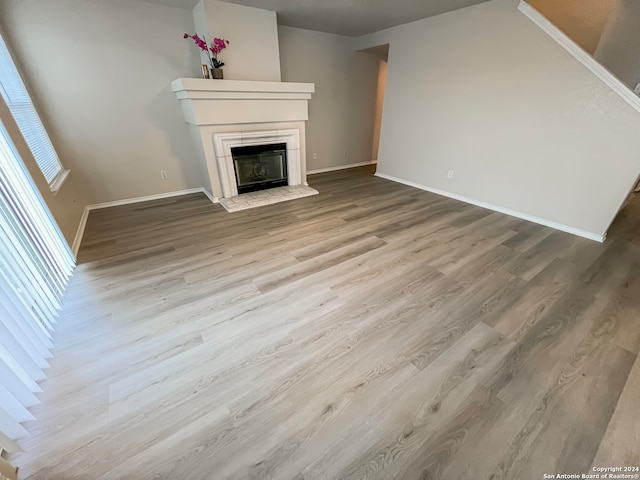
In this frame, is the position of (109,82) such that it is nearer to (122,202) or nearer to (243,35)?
(122,202)

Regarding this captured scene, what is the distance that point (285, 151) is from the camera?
4086 millimetres

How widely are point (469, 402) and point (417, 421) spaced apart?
0.29 meters

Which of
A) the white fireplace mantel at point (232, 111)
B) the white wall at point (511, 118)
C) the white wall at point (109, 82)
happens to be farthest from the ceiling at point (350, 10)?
the white fireplace mantel at point (232, 111)

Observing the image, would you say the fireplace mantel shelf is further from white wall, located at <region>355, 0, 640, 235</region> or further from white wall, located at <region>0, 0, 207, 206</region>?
white wall, located at <region>355, 0, 640, 235</region>

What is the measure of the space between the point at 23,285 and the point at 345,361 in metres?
1.95

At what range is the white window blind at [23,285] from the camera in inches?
45.2

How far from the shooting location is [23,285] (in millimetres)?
1484

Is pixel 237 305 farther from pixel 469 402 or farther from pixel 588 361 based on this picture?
pixel 588 361

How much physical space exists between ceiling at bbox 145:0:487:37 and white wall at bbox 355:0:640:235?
0.23m

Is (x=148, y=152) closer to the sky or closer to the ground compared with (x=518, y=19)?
closer to the ground

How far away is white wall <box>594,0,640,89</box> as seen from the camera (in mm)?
3135

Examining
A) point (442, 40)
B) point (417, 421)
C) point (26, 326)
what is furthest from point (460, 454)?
point (442, 40)

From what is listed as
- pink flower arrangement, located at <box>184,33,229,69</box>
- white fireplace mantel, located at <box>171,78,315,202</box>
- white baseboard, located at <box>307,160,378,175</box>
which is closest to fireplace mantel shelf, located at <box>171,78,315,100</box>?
white fireplace mantel, located at <box>171,78,315,202</box>

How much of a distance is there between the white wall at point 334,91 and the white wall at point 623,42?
11.0ft
